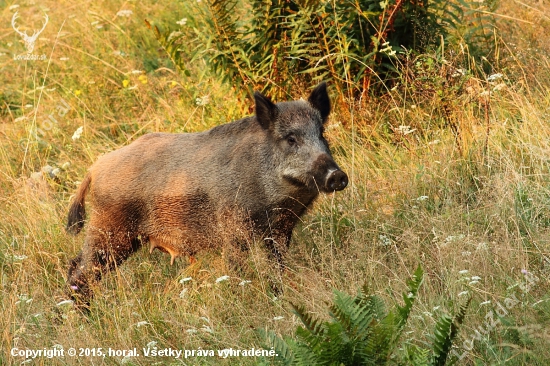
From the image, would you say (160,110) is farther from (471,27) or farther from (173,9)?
(471,27)

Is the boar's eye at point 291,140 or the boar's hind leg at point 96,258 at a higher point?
the boar's eye at point 291,140

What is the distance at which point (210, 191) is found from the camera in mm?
5406

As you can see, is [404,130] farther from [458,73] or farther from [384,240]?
[384,240]

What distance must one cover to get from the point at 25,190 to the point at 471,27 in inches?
165

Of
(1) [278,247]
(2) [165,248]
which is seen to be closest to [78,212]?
(2) [165,248]

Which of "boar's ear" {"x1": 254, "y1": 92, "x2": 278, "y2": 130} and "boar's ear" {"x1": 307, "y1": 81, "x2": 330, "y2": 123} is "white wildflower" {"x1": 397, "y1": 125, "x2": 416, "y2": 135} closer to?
"boar's ear" {"x1": 307, "y1": 81, "x2": 330, "y2": 123}

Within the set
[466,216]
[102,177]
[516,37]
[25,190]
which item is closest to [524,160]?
[466,216]

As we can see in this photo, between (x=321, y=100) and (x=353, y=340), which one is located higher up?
(x=321, y=100)

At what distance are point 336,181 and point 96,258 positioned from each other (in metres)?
1.68

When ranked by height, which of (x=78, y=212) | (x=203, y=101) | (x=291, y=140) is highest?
(x=291, y=140)

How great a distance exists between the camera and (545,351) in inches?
138

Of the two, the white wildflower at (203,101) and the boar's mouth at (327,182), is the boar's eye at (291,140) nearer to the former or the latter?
the boar's mouth at (327,182)

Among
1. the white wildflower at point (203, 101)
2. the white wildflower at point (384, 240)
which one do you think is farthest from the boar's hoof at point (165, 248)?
the white wildflower at point (203, 101)

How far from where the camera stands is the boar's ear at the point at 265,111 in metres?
5.42
